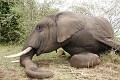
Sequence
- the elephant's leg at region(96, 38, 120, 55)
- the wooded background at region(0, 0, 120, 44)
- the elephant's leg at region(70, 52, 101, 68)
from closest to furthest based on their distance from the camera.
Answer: the elephant's leg at region(70, 52, 101, 68)
the elephant's leg at region(96, 38, 120, 55)
the wooded background at region(0, 0, 120, 44)

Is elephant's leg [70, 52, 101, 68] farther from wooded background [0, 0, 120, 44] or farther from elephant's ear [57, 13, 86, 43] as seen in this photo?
wooded background [0, 0, 120, 44]

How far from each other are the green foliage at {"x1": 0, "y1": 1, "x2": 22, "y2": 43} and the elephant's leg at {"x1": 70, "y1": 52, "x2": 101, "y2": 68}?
4307mm

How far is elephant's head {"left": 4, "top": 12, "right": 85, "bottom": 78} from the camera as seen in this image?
4512mm

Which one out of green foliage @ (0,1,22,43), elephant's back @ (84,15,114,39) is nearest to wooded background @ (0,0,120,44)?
green foliage @ (0,1,22,43)

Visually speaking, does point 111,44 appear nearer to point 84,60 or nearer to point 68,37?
point 84,60

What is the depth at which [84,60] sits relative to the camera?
4.32 metres

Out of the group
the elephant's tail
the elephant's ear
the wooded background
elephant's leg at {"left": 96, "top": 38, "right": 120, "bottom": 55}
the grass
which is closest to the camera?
the elephant's tail

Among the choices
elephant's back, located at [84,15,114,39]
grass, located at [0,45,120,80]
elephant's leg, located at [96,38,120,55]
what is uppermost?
elephant's back, located at [84,15,114,39]

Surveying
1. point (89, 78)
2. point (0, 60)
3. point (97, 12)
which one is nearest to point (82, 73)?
point (89, 78)

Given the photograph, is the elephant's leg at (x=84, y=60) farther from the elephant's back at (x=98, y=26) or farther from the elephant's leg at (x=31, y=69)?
the elephant's leg at (x=31, y=69)

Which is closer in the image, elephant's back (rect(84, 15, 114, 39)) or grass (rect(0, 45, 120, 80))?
grass (rect(0, 45, 120, 80))

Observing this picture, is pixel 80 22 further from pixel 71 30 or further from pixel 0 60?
pixel 0 60

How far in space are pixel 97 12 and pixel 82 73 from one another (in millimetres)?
3821

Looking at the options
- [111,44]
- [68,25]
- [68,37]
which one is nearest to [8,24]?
[68,25]
